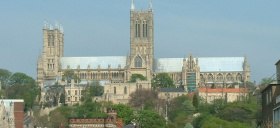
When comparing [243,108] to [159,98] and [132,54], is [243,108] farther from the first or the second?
[132,54]

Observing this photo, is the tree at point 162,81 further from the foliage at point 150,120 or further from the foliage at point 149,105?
the foliage at point 150,120

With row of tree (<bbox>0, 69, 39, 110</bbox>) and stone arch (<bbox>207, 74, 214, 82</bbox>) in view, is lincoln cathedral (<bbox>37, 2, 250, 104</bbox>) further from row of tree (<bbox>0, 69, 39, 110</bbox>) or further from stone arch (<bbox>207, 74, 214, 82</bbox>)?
row of tree (<bbox>0, 69, 39, 110</bbox>)

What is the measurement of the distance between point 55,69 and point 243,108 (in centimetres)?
7787

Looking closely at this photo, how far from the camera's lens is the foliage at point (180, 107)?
124 m

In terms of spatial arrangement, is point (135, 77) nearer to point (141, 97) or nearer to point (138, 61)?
point (138, 61)

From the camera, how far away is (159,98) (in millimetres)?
144875

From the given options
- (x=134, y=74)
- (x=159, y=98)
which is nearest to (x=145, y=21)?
(x=134, y=74)

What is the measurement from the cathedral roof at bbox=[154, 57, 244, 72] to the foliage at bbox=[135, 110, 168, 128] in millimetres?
73496

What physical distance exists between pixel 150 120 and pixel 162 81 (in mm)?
72560

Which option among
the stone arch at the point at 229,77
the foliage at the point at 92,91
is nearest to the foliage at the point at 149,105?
the foliage at the point at 92,91

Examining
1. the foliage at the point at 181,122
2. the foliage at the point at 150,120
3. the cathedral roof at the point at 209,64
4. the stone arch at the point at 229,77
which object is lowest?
the foliage at the point at 181,122

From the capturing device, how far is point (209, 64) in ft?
591

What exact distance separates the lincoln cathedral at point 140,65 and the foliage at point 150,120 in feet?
219

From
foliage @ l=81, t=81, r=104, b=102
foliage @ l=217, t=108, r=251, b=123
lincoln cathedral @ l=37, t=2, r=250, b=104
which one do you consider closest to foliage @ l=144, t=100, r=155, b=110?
foliage @ l=81, t=81, r=104, b=102
